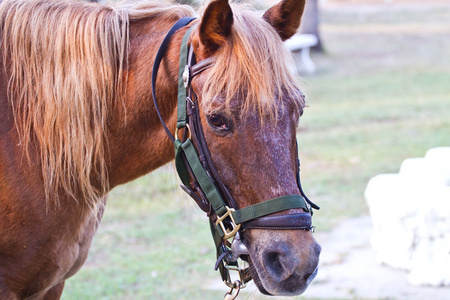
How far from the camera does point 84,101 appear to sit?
7.27ft

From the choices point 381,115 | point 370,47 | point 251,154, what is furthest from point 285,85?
point 370,47

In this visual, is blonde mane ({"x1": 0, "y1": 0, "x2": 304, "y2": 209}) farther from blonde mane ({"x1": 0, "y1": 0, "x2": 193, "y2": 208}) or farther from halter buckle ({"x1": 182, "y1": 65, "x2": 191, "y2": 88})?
halter buckle ({"x1": 182, "y1": 65, "x2": 191, "y2": 88})

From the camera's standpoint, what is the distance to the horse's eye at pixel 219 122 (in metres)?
1.96

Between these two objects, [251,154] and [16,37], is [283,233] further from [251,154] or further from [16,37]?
[16,37]

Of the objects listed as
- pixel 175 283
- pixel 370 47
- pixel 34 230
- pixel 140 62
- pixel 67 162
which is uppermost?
pixel 140 62

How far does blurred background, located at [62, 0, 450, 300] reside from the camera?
4473 millimetres

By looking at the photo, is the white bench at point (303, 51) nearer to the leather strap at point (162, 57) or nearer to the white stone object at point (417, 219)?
the white stone object at point (417, 219)

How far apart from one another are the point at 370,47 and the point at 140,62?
61.0 feet

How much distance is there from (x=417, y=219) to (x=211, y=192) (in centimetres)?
309

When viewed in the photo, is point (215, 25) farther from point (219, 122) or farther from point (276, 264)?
point (276, 264)

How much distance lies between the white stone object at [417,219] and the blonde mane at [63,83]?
317 cm

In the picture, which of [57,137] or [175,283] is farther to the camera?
[175,283]

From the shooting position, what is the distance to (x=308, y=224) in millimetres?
1943

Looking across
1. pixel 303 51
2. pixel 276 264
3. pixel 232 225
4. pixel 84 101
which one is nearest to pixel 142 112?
pixel 84 101
